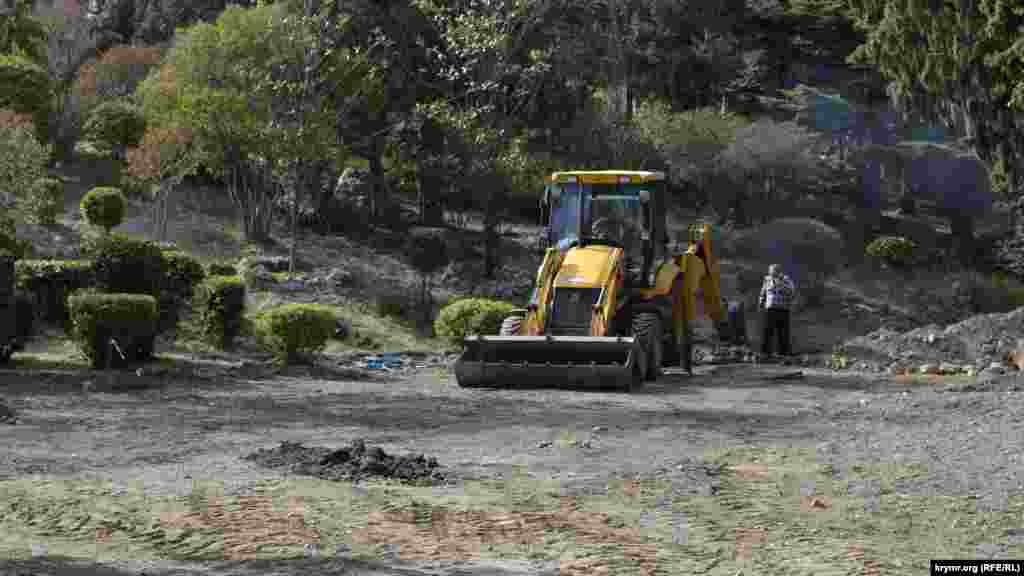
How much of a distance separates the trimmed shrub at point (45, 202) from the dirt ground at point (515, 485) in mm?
7544

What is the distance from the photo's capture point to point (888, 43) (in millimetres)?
29141

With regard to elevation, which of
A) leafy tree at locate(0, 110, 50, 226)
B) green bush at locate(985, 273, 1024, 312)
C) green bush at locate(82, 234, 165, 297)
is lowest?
green bush at locate(985, 273, 1024, 312)

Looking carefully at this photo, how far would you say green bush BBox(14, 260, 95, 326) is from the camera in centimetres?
2189

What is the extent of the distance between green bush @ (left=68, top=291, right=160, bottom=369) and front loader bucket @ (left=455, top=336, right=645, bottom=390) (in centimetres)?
455

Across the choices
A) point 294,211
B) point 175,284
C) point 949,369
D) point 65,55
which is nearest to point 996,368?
point 949,369

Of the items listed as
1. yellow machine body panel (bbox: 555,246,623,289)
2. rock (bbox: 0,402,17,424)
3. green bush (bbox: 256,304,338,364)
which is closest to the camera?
rock (bbox: 0,402,17,424)

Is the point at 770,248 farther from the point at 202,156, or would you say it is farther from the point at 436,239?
the point at 202,156

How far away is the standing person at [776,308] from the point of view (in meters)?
25.5

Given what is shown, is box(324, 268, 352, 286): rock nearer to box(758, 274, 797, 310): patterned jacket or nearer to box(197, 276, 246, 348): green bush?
box(197, 276, 246, 348): green bush

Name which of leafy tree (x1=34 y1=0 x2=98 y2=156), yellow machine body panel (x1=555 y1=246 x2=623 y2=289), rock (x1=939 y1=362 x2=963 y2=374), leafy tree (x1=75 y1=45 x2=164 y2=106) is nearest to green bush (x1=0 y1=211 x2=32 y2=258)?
yellow machine body panel (x1=555 y1=246 x2=623 y2=289)

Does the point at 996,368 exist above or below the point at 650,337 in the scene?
below

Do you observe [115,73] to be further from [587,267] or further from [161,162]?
[587,267]

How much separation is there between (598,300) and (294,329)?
15.8 feet

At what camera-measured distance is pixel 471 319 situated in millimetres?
24469
